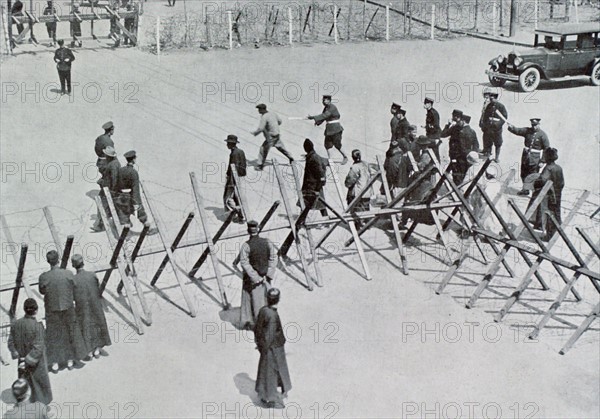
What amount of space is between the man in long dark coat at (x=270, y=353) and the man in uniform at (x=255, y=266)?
1.45 m

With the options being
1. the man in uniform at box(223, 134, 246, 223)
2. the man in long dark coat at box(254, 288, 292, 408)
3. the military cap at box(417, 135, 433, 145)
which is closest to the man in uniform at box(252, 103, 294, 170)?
the man in uniform at box(223, 134, 246, 223)

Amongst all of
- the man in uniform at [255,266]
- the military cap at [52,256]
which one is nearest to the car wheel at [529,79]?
the man in uniform at [255,266]

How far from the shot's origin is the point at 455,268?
12.4 metres

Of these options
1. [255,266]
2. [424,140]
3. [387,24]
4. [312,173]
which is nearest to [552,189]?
[424,140]

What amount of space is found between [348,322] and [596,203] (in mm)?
6690

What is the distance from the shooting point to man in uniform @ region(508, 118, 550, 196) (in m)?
15.7

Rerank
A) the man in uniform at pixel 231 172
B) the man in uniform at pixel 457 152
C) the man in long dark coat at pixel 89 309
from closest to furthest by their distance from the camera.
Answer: the man in long dark coat at pixel 89 309 < the man in uniform at pixel 231 172 < the man in uniform at pixel 457 152

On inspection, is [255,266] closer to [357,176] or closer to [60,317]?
[60,317]

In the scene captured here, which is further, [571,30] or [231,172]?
[571,30]

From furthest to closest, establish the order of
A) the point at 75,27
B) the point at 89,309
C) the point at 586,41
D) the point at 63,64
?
the point at 75,27 < the point at 586,41 < the point at 63,64 < the point at 89,309

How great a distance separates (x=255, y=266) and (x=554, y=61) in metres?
15.2

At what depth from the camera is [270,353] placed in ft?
30.2

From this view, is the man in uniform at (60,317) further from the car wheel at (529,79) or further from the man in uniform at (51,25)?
the man in uniform at (51,25)

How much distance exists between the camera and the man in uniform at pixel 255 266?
10.7 metres
